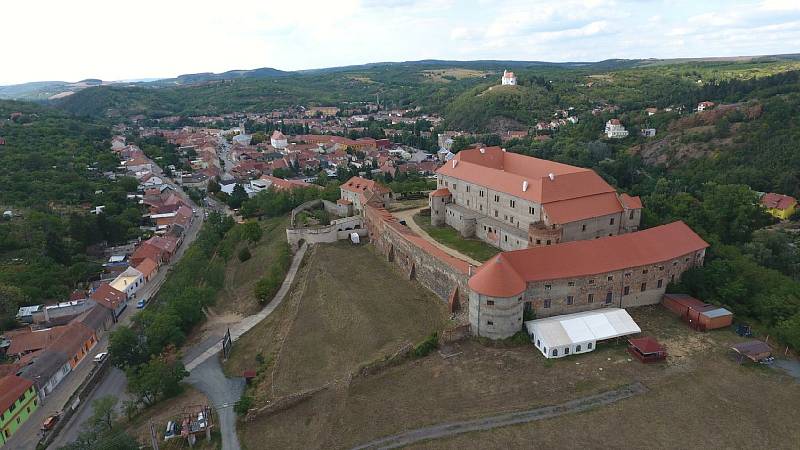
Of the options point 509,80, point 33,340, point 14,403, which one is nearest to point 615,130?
point 509,80

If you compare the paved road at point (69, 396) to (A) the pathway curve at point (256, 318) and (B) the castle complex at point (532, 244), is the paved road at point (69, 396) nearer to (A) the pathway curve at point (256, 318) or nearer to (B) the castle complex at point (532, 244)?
(A) the pathway curve at point (256, 318)

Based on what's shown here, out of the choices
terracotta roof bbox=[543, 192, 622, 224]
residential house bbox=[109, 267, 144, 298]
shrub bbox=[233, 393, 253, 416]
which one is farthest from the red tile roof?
residential house bbox=[109, 267, 144, 298]

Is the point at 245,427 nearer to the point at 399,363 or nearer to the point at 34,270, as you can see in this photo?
the point at 399,363

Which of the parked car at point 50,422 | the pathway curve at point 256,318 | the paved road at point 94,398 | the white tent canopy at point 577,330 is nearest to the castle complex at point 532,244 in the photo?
the white tent canopy at point 577,330

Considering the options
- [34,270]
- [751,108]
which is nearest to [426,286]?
[34,270]

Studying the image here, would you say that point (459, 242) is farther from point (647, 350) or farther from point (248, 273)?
point (248, 273)

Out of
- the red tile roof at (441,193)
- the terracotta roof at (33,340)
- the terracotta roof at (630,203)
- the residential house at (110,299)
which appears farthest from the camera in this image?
the red tile roof at (441,193)
